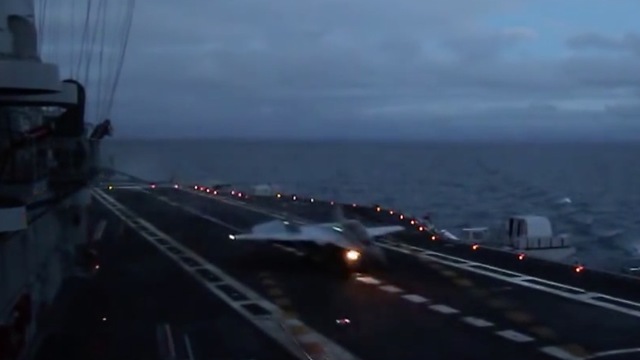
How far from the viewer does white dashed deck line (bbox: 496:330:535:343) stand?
19906 millimetres

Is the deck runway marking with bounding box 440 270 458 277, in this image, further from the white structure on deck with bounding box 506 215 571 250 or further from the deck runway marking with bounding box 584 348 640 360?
the white structure on deck with bounding box 506 215 571 250

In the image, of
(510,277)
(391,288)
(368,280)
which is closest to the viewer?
(391,288)

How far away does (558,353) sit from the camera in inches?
729

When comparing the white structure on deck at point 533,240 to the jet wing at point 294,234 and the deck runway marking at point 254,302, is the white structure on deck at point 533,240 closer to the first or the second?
the jet wing at point 294,234

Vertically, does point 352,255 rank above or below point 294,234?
below

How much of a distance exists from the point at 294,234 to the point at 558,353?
15234mm

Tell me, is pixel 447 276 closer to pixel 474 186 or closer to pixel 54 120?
pixel 54 120

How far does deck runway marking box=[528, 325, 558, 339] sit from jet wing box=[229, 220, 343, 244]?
10648 mm

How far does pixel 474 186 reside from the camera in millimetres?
139625

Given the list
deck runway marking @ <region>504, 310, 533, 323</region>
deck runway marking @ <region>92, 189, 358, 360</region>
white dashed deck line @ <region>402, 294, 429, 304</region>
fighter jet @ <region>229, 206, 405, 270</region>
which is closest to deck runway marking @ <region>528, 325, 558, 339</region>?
deck runway marking @ <region>504, 310, 533, 323</region>

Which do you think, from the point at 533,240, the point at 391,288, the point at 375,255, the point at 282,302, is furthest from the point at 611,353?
the point at 533,240

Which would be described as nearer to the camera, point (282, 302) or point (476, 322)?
point (476, 322)

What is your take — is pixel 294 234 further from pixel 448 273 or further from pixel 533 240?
pixel 533 240

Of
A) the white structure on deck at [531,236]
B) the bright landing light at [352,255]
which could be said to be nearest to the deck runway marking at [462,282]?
the bright landing light at [352,255]
